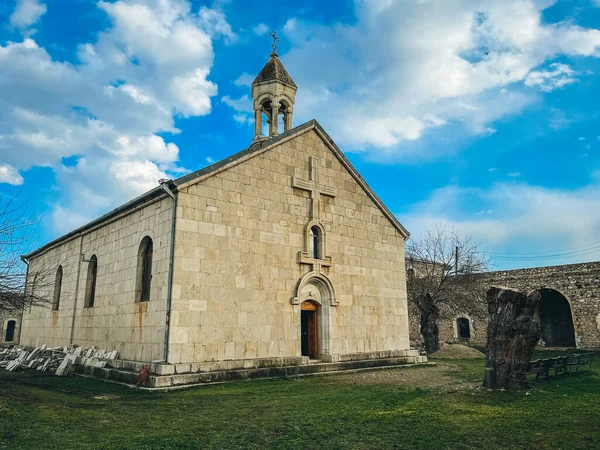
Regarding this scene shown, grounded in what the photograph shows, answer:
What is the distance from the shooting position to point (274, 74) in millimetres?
19188

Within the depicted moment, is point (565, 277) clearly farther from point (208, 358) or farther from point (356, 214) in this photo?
point (208, 358)

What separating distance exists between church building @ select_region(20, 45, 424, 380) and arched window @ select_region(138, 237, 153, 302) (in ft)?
0.12

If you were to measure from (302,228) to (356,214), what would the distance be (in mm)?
3110

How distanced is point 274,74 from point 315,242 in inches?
290

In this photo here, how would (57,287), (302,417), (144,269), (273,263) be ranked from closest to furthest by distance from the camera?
(302,417)
(144,269)
(273,263)
(57,287)

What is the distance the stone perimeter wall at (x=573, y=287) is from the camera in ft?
88.0

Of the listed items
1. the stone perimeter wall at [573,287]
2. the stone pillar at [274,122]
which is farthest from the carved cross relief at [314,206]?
the stone perimeter wall at [573,287]

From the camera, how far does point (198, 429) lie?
24.6ft

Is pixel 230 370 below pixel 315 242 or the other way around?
below

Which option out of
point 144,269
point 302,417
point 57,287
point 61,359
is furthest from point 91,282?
point 302,417

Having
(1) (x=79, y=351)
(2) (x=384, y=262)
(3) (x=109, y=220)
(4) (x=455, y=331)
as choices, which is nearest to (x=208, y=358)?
(1) (x=79, y=351)

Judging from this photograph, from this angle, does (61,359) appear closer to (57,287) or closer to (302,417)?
(57,287)

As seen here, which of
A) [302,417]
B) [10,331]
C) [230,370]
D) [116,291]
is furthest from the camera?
[10,331]

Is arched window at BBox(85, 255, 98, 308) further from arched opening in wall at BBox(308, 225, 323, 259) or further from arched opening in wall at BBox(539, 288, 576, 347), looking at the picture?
arched opening in wall at BBox(539, 288, 576, 347)
